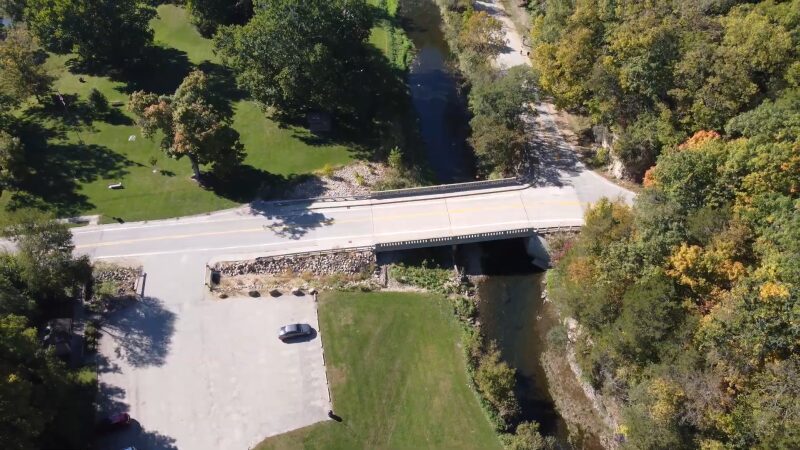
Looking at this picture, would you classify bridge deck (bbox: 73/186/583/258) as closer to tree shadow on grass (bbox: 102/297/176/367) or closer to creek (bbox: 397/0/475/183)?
tree shadow on grass (bbox: 102/297/176/367)

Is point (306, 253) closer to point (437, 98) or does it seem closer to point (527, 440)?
point (527, 440)

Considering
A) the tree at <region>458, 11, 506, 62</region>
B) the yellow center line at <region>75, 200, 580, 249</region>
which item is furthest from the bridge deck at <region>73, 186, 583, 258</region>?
the tree at <region>458, 11, 506, 62</region>

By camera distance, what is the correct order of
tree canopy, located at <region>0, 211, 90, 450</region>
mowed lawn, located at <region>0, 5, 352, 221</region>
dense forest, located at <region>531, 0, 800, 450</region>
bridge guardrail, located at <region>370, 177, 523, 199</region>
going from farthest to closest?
bridge guardrail, located at <region>370, 177, 523, 199</region>
mowed lawn, located at <region>0, 5, 352, 221</region>
dense forest, located at <region>531, 0, 800, 450</region>
tree canopy, located at <region>0, 211, 90, 450</region>

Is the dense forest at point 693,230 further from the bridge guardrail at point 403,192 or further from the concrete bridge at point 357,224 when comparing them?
the bridge guardrail at point 403,192

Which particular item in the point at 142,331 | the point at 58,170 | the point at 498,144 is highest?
the point at 58,170

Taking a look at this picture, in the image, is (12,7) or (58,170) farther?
(12,7)

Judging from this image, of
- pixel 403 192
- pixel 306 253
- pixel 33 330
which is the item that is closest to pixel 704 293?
pixel 403 192
